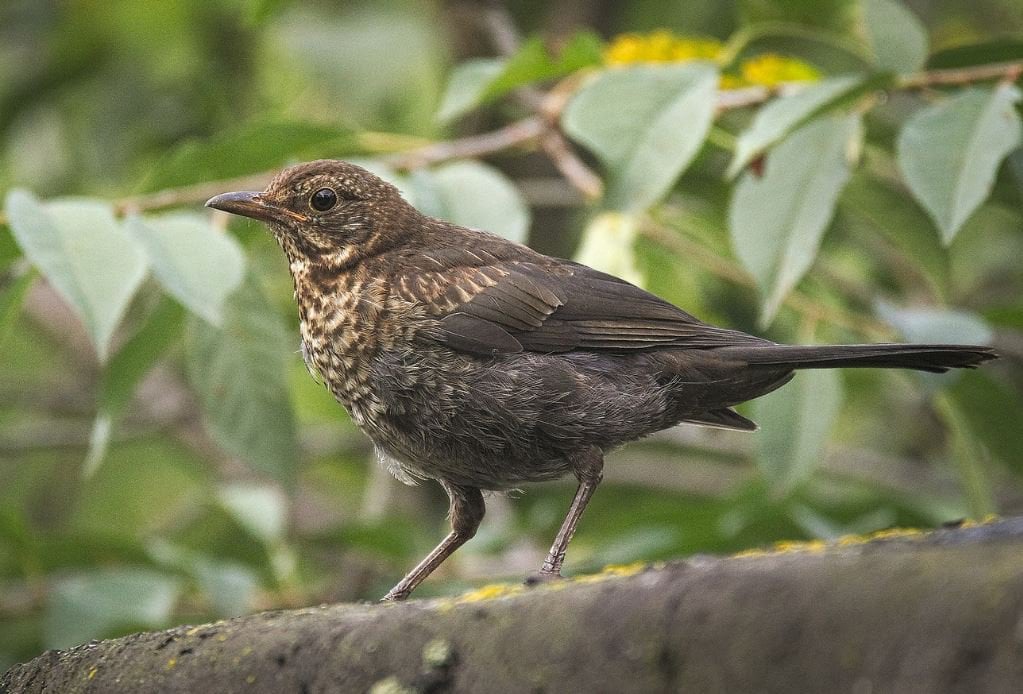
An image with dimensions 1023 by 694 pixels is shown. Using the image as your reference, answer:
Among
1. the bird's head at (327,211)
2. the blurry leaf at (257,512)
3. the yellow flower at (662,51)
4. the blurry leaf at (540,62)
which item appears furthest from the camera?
the blurry leaf at (257,512)

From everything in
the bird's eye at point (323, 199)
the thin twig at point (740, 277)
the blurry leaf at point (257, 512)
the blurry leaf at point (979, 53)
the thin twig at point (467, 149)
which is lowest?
the blurry leaf at point (257, 512)

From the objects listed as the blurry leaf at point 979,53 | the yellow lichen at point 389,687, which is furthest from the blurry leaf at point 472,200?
the yellow lichen at point 389,687

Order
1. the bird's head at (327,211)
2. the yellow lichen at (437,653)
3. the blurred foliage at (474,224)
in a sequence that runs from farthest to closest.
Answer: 1. the bird's head at (327,211)
2. the blurred foliage at (474,224)
3. the yellow lichen at (437,653)

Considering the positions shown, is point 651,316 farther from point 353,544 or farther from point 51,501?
point 51,501

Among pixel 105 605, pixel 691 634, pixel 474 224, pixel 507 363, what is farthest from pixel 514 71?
pixel 691 634

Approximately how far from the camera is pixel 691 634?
1.79m

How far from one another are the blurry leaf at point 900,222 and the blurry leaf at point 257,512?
2422 mm

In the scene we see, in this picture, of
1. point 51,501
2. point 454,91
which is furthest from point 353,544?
point 51,501

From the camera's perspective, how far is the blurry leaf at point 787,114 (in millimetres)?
3717

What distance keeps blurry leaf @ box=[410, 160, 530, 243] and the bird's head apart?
148mm

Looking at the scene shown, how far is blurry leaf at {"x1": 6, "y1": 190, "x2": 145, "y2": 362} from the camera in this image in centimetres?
338

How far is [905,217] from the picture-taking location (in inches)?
187

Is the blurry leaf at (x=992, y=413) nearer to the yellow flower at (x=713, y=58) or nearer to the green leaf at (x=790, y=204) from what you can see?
the green leaf at (x=790, y=204)

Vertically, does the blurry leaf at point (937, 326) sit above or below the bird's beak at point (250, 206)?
below
